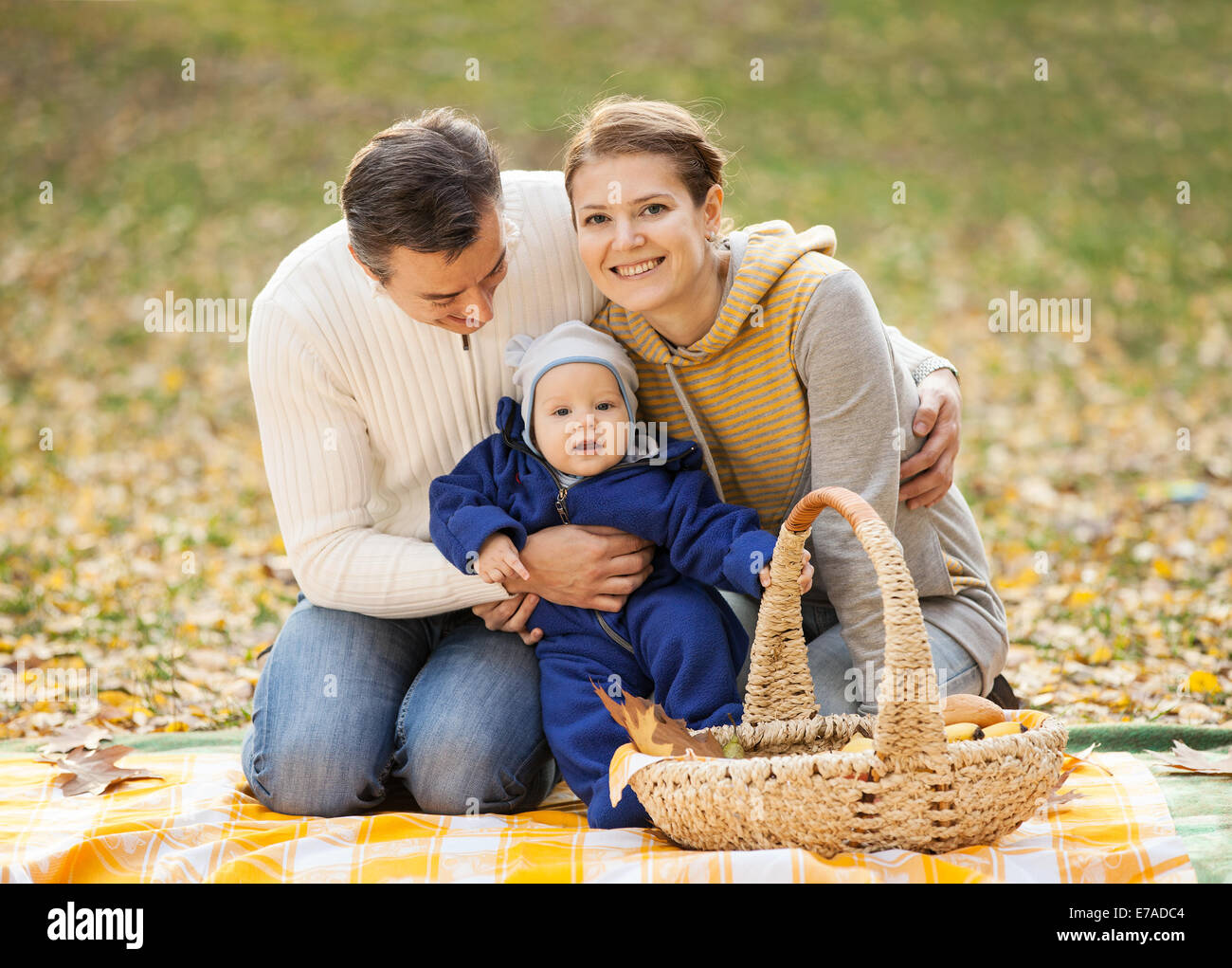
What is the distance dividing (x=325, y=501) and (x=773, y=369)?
106 centimetres

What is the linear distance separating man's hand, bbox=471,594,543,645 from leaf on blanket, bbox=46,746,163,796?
90cm

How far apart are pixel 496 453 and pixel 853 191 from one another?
A: 23.2ft

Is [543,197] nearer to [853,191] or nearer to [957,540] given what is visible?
[957,540]

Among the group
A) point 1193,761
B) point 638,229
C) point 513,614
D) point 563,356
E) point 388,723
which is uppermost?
point 638,229

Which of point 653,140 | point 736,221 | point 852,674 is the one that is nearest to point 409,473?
point 653,140

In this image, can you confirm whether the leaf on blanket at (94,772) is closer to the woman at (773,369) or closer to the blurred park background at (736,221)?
the blurred park background at (736,221)

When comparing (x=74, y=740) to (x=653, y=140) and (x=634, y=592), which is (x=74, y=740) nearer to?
(x=634, y=592)

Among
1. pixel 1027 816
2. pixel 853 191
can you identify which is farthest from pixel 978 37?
pixel 1027 816

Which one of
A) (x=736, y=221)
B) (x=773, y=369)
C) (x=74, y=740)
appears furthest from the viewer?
(x=736, y=221)

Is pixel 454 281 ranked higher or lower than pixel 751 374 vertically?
higher

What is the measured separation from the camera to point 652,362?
2.80 meters

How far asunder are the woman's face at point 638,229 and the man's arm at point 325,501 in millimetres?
688

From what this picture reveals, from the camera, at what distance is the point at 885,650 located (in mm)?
2111

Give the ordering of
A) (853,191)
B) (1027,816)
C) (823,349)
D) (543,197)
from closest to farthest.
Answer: (1027,816), (823,349), (543,197), (853,191)
